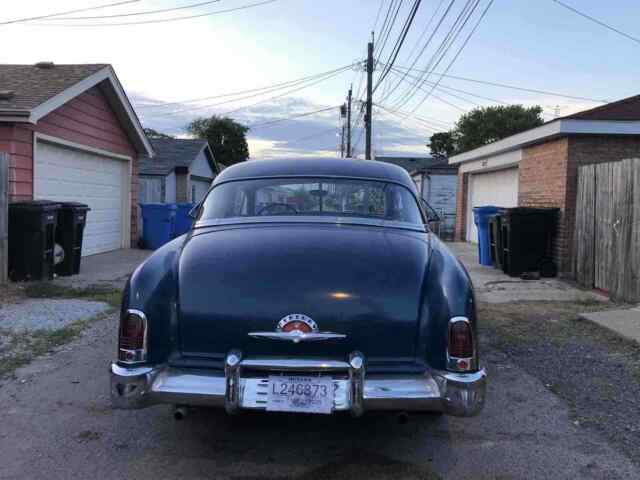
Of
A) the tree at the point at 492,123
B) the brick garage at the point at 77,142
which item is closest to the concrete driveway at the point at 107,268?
the brick garage at the point at 77,142

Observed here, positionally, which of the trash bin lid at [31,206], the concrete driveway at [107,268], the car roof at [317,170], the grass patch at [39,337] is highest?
the car roof at [317,170]

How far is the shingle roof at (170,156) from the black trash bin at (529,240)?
14.2m

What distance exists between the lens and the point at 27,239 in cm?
914

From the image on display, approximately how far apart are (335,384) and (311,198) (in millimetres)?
1782

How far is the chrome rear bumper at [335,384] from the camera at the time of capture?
309cm

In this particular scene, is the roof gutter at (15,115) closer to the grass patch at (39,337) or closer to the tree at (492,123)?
the grass patch at (39,337)

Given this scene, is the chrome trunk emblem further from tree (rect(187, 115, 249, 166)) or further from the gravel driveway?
tree (rect(187, 115, 249, 166))

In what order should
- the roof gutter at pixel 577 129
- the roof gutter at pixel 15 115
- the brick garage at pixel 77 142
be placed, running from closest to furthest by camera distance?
the roof gutter at pixel 15 115 < the brick garage at pixel 77 142 < the roof gutter at pixel 577 129

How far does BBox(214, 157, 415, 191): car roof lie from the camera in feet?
15.2

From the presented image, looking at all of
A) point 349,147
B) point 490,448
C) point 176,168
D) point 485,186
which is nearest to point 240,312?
point 490,448

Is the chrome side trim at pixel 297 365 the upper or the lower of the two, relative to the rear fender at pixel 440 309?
lower

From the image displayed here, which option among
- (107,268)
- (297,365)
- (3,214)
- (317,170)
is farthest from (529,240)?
(297,365)

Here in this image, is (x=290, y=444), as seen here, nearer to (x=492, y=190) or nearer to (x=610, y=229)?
(x=610, y=229)

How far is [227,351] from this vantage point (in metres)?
3.23
